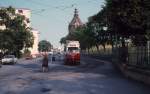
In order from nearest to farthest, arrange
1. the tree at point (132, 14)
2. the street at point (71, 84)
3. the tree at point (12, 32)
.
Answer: the street at point (71, 84)
the tree at point (132, 14)
the tree at point (12, 32)

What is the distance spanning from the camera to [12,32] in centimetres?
8862

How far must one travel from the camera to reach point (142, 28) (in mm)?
38719

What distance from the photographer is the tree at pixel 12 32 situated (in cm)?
8750

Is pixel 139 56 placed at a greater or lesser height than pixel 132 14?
lesser

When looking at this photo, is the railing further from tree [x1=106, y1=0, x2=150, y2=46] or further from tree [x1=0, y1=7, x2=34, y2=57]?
tree [x1=0, y1=7, x2=34, y2=57]

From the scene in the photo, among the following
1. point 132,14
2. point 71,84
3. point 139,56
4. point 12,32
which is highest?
point 12,32

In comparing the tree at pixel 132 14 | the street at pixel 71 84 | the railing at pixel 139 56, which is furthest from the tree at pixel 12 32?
the railing at pixel 139 56

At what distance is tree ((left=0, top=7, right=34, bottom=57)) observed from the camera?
8750 centimetres

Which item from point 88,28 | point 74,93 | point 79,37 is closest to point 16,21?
point 88,28

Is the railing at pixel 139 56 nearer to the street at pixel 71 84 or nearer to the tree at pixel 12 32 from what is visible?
the street at pixel 71 84

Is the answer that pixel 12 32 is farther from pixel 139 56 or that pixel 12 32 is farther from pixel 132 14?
pixel 139 56

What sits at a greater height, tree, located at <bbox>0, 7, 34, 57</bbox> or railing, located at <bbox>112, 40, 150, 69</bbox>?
tree, located at <bbox>0, 7, 34, 57</bbox>

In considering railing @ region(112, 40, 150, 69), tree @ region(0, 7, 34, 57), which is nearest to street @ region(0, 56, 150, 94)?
railing @ region(112, 40, 150, 69)

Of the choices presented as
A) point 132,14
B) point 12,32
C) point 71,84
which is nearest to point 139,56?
point 71,84
